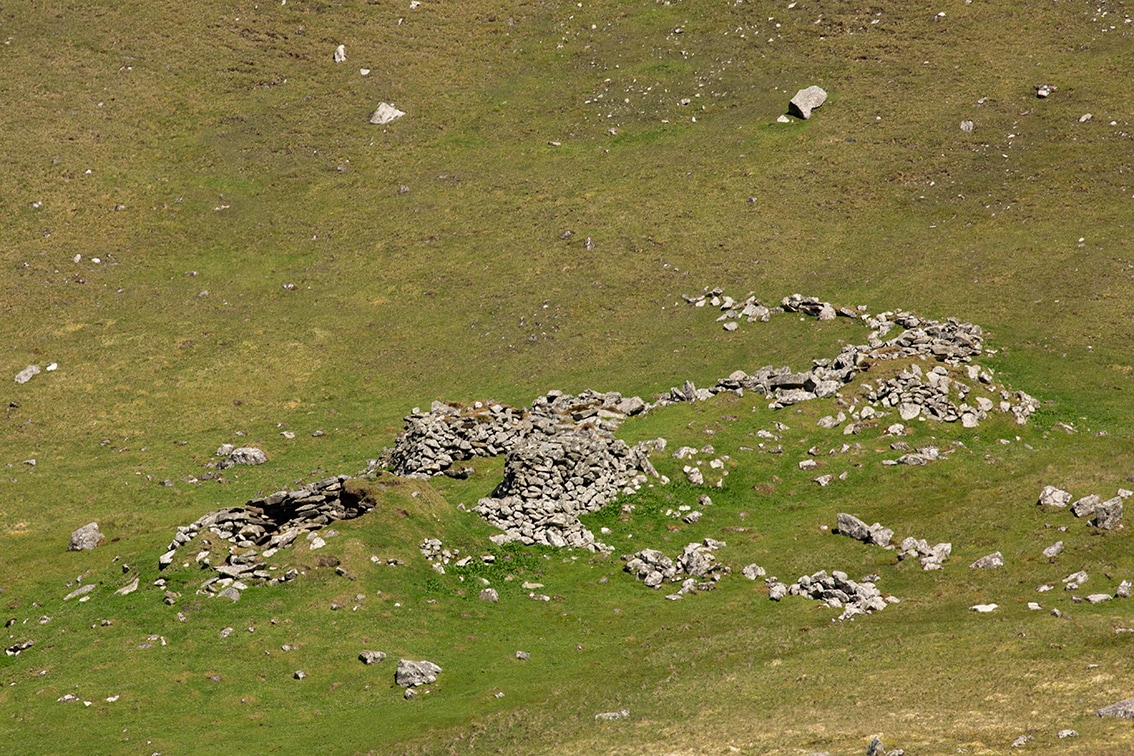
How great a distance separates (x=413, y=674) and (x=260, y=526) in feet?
40.4

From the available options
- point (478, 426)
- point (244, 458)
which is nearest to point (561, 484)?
point (478, 426)

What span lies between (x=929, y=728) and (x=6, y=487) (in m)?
55.9

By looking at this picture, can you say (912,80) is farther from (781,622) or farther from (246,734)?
(246,734)

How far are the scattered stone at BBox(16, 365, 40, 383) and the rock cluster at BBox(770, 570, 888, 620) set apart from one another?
194ft

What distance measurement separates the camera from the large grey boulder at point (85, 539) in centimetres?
5494

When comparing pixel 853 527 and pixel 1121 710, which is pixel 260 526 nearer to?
pixel 853 527

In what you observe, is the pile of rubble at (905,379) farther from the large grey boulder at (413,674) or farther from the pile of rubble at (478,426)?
the large grey boulder at (413,674)

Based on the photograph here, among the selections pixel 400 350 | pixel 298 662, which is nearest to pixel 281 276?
pixel 400 350

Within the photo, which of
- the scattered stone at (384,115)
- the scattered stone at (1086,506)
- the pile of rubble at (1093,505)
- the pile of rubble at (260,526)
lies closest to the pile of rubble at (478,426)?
the pile of rubble at (260,526)

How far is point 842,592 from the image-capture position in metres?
41.5

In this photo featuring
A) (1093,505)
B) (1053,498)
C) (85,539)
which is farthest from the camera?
(85,539)

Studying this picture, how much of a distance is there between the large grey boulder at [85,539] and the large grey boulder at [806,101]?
71.3m

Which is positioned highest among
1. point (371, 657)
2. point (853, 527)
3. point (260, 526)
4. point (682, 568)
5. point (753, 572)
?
point (260, 526)

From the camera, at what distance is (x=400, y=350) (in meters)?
81.3
